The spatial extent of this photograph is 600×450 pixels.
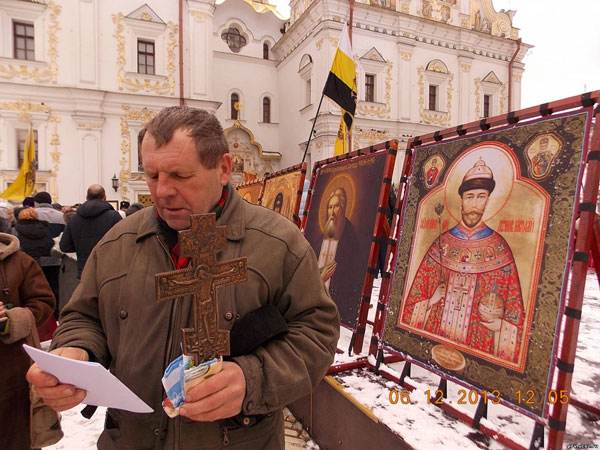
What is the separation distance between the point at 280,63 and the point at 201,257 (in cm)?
2011

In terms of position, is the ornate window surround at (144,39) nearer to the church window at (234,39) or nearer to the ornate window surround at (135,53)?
the ornate window surround at (135,53)

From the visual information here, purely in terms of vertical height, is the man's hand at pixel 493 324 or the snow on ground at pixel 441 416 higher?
the man's hand at pixel 493 324

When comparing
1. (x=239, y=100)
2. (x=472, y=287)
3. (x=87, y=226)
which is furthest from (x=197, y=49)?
(x=472, y=287)

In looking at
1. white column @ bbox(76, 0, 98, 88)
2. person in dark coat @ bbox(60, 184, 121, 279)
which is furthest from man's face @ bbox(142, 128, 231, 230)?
white column @ bbox(76, 0, 98, 88)

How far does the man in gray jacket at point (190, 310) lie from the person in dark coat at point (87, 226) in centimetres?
326

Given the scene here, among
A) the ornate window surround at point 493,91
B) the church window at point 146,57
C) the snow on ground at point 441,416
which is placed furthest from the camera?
the ornate window surround at point 493,91

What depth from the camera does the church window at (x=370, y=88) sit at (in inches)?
662

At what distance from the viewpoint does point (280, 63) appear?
19.3 metres

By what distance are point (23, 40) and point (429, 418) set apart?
1778 centimetres

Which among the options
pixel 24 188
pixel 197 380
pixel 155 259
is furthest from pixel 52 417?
pixel 24 188

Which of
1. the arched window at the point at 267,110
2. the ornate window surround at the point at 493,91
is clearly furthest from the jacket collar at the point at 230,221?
the ornate window surround at the point at 493,91

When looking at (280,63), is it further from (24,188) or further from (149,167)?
(149,167)

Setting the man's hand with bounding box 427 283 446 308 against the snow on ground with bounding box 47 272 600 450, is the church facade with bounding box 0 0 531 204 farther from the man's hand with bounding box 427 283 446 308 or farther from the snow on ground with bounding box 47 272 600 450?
the man's hand with bounding box 427 283 446 308

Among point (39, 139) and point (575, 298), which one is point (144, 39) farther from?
point (575, 298)
